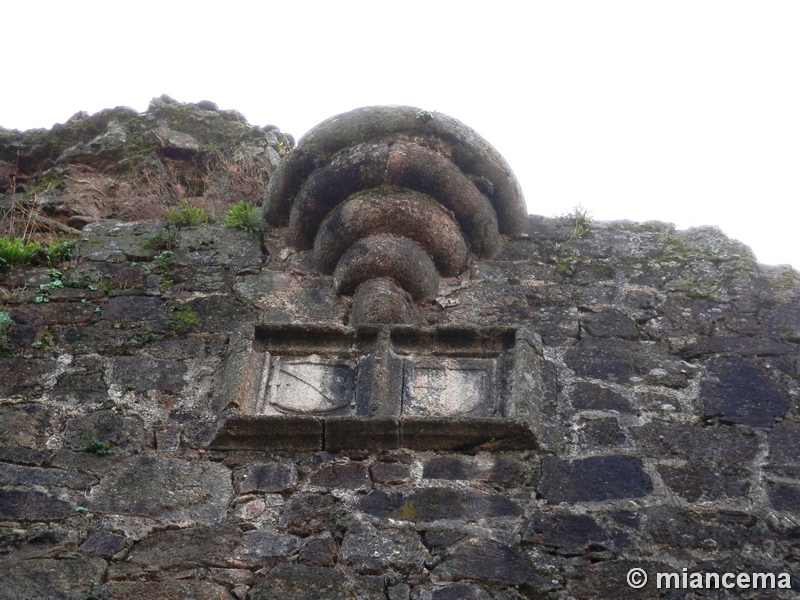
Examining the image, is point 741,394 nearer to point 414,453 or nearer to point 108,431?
point 414,453

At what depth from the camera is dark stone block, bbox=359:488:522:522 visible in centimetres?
349

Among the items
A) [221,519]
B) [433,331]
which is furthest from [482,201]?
[221,519]

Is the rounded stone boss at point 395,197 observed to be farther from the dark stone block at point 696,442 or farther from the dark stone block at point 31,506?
the dark stone block at point 31,506

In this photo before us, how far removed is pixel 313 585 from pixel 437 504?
536 millimetres

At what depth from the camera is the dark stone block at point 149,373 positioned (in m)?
4.16

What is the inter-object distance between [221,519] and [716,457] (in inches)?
70.4

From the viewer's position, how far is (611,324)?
15.0 feet

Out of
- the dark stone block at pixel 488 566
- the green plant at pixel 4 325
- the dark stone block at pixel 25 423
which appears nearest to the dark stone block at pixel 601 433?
the dark stone block at pixel 488 566

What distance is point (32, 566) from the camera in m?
3.29

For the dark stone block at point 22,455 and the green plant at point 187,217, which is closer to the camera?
the dark stone block at point 22,455

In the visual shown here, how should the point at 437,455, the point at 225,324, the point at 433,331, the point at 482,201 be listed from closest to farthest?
the point at 437,455 → the point at 433,331 → the point at 225,324 → the point at 482,201

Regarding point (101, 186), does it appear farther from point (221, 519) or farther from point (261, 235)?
point (221, 519)

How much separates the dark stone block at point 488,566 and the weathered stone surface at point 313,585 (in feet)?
0.73

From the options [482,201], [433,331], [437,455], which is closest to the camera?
[437,455]
